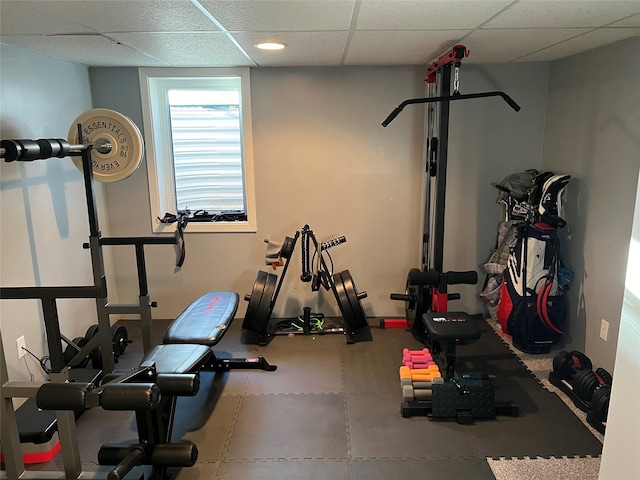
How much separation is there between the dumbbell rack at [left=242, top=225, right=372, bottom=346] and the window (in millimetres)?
491

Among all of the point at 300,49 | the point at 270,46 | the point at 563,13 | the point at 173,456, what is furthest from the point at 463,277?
the point at 173,456

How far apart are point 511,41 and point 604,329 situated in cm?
170

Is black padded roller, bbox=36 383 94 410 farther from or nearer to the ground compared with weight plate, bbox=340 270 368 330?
farther from the ground

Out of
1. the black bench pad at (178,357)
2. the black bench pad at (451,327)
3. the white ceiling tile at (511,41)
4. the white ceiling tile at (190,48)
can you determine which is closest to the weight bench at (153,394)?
the black bench pad at (178,357)

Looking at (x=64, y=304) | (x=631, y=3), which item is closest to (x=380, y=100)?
(x=631, y=3)

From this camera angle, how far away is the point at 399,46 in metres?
2.62

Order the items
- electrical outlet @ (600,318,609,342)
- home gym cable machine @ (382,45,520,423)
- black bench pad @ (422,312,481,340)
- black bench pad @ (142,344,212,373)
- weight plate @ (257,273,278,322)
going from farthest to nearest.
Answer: weight plate @ (257,273,278,322) < electrical outlet @ (600,318,609,342) < black bench pad @ (422,312,481,340) < home gym cable machine @ (382,45,520,423) < black bench pad @ (142,344,212,373)

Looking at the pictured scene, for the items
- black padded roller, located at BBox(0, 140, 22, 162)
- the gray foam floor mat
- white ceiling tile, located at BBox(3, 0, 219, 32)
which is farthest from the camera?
the gray foam floor mat

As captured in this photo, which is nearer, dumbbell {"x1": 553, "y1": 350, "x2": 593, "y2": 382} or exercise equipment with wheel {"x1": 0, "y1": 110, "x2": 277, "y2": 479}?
exercise equipment with wheel {"x1": 0, "y1": 110, "x2": 277, "y2": 479}

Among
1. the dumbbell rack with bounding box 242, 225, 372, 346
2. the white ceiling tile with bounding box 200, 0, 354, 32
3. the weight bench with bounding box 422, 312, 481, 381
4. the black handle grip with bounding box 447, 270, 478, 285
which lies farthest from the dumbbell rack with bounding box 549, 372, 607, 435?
the white ceiling tile with bounding box 200, 0, 354, 32

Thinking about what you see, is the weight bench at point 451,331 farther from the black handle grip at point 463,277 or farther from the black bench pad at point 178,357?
the black bench pad at point 178,357

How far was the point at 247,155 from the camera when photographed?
3516mm

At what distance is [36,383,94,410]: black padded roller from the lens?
5.15 ft

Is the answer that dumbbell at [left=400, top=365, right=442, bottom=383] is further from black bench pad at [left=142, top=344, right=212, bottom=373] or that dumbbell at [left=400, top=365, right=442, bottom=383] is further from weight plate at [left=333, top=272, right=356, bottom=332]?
black bench pad at [left=142, top=344, right=212, bottom=373]
